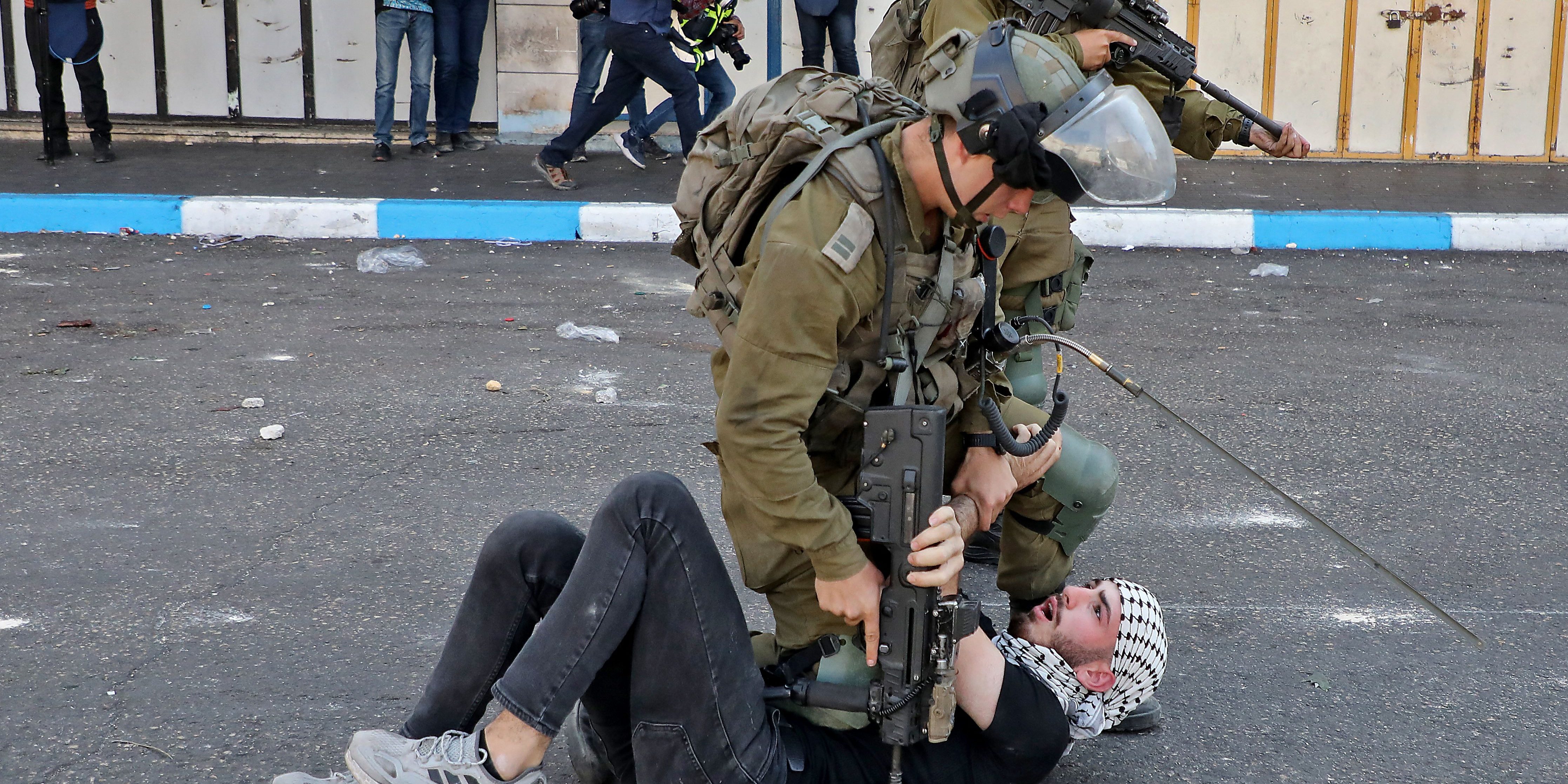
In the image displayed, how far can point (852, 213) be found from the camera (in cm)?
206

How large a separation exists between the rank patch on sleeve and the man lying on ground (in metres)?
0.40

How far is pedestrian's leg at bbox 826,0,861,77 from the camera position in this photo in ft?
32.2

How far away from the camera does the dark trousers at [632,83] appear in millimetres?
8227

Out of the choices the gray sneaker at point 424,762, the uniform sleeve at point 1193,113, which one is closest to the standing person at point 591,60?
the uniform sleeve at point 1193,113

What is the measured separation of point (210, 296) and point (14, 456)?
2.25 meters

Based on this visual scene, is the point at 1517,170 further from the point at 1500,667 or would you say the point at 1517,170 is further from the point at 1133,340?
the point at 1500,667

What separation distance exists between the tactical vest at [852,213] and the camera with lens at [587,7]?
21.2 ft

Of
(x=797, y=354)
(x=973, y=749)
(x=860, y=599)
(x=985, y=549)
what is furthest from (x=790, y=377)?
(x=985, y=549)

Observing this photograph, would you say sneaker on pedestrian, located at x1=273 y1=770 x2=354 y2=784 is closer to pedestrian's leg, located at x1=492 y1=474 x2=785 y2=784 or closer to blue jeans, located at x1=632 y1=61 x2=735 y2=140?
pedestrian's leg, located at x1=492 y1=474 x2=785 y2=784

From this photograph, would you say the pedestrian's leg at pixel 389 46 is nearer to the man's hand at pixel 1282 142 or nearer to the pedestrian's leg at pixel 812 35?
the pedestrian's leg at pixel 812 35

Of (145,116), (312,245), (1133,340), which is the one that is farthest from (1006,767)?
(145,116)

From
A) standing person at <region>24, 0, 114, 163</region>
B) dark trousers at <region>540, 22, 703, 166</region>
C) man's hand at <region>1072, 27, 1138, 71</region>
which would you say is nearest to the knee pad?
man's hand at <region>1072, 27, 1138, 71</region>

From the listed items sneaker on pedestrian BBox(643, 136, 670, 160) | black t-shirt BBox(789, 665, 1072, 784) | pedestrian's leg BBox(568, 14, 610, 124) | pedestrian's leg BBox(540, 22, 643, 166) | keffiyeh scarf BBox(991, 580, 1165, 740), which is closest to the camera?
black t-shirt BBox(789, 665, 1072, 784)

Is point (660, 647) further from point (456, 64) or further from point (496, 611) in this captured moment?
point (456, 64)
